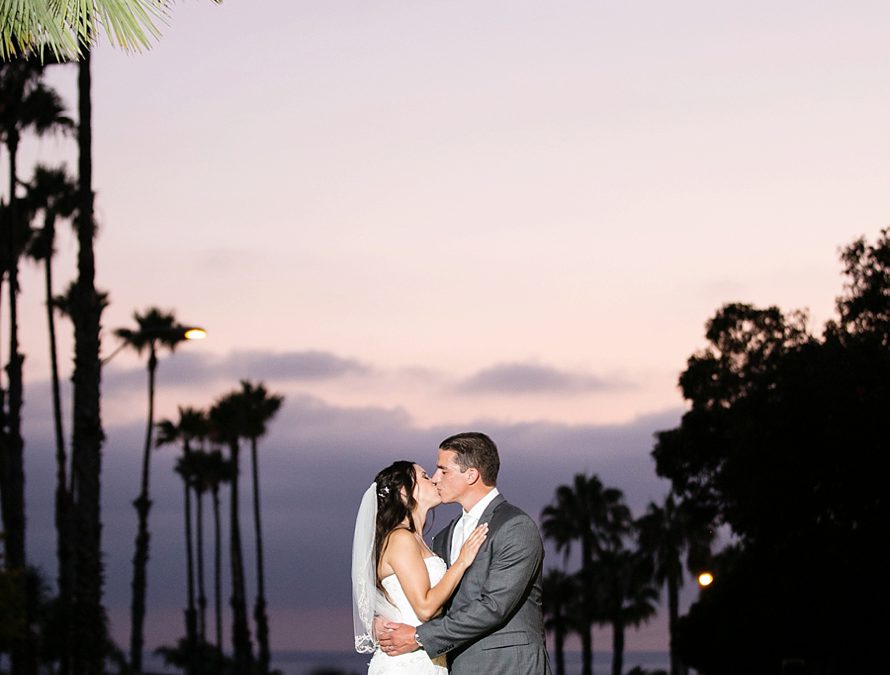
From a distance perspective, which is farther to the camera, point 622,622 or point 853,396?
point 622,622

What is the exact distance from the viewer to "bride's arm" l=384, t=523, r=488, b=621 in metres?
9.42

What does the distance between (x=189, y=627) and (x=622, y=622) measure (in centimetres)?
2697

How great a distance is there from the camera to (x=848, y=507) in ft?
122

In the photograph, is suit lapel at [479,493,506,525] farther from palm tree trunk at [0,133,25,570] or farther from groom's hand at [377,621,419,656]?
palm tree trunk at [0,133,25,570]

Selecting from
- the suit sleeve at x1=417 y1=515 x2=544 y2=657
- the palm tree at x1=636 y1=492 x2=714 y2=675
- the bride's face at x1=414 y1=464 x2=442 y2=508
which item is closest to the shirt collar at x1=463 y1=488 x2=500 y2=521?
the suit sleeve at x1=417 y1=515 x2=544 y2=657

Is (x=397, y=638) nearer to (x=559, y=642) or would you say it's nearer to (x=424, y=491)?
(x=424, y=491)

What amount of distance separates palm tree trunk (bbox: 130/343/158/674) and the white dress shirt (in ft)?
206

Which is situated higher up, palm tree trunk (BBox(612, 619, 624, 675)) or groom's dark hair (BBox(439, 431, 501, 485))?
groom's dark hair (BBox(439, 431, 501, 485))

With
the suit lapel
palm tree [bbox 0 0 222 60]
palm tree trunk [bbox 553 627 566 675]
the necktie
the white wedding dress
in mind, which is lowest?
palm tree trunk [bbox 553 627 566 675]

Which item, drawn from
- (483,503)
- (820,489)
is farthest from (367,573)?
(820,489)

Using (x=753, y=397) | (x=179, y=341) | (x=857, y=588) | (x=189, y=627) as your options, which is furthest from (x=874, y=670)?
(x=189, y=627)

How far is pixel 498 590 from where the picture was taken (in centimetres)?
907

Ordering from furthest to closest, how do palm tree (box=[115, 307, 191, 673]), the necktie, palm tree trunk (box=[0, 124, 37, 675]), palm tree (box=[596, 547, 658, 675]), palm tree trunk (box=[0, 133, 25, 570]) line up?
1. palm tree (box=[596, 547, 658, 675])
2. palm tree (box=[115, 307, 191, 673])
3. palm tree trunk (box=[0, 133, 25, 570])
4. palm tree trunk (box=[0, 124, 37, 675])
5. the necktie

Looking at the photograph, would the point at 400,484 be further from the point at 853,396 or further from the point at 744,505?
the point at 744,505
